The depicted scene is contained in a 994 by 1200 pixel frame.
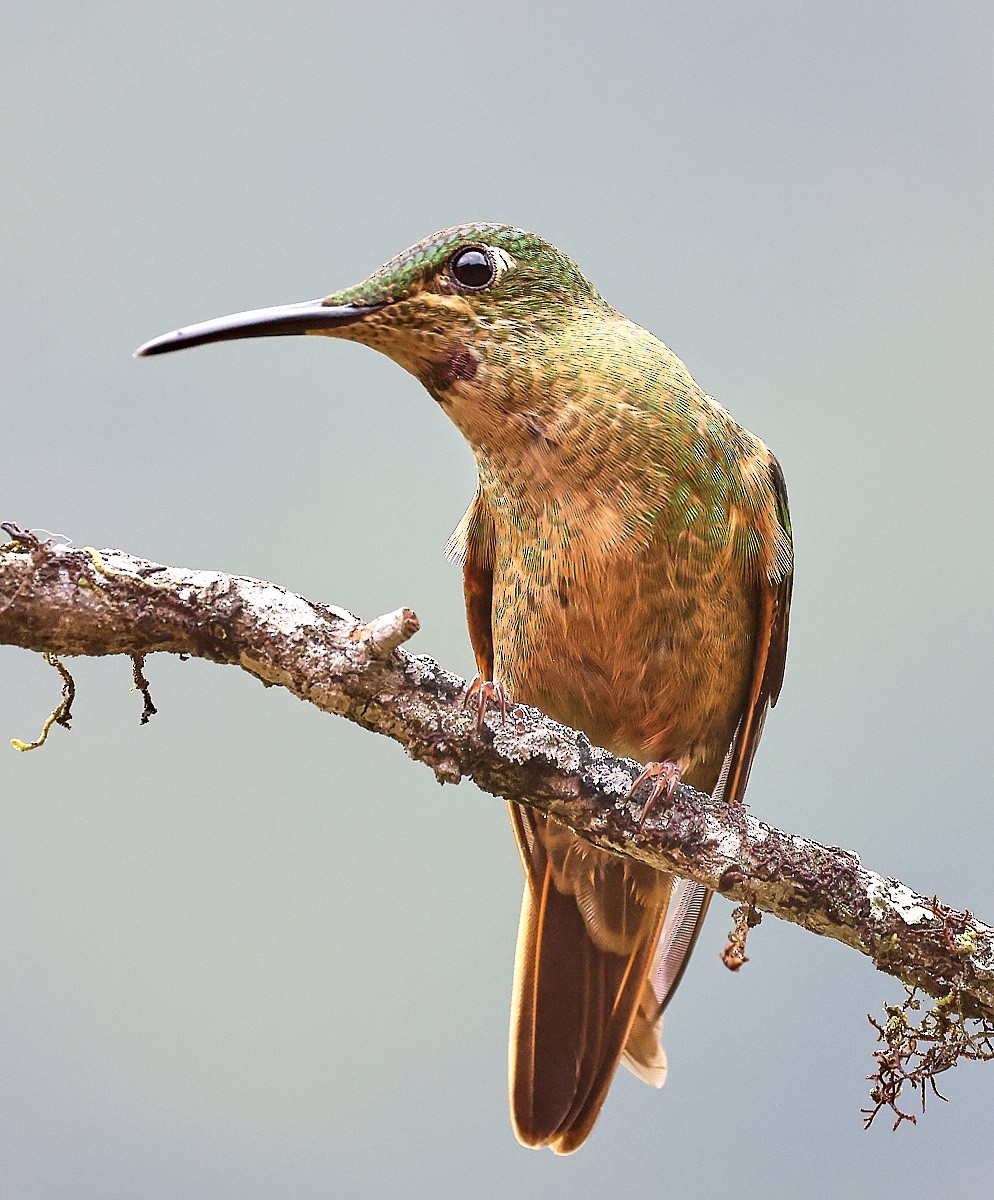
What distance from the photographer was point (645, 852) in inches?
100

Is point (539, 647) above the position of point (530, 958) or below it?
above

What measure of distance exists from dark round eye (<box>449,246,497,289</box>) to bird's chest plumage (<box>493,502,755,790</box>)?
20.2 inches

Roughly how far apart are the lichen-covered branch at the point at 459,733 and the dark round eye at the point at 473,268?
970 millimetres

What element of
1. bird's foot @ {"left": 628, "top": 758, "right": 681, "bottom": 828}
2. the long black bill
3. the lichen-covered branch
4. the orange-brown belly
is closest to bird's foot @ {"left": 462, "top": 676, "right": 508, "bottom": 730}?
the lichen-covered branch

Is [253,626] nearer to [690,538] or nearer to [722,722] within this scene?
[690,538]

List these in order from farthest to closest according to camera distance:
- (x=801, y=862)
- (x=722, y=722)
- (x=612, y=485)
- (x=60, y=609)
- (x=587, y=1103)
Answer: (x=587, y=1103) → (x=722, y=722) → (x=612, y=485) → (x=801, y=862) → (x=60, y=609)

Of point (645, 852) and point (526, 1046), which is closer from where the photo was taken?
point (645, 852)

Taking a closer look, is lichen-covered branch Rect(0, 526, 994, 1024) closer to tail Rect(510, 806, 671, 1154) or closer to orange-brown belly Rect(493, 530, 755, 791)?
orange-brown belly Rect(493, 530, 755, 791)

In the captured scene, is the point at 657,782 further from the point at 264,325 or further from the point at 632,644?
the point at 264,325

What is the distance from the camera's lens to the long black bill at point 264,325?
267 centimetres

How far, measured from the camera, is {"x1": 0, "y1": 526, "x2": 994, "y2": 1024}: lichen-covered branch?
2.11 m

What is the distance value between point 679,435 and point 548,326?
382 millimetres

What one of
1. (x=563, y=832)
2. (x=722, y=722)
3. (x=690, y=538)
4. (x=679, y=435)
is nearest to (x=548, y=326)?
(x=679, y=435)

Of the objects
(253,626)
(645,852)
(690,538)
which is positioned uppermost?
(690,538)
